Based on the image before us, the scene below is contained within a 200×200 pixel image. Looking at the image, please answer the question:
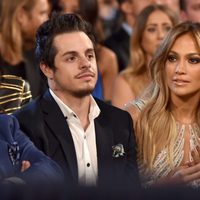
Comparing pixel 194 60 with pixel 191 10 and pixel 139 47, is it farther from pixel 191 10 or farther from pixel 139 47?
pixel 191 10

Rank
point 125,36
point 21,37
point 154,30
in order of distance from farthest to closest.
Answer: point 125,36
point 154,30
point 21,37

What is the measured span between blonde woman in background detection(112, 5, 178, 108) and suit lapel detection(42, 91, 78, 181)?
1512mm

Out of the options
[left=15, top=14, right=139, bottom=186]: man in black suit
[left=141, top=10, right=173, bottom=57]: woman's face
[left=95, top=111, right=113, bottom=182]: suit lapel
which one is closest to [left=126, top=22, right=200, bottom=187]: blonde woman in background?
[left=15, top=14, right=139, bottom=186]: man in black suit

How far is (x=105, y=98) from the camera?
4340mm

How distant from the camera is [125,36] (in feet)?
16.3

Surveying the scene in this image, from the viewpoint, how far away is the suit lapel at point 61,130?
2.20 meters

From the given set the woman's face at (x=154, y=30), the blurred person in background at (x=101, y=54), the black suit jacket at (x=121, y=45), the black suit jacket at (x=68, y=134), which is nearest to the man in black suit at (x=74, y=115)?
the black suit jacket at (x=68, y=134)

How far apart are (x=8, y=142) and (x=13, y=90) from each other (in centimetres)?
84

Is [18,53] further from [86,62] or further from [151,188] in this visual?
[151,188]

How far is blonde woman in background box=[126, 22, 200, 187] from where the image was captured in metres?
2.61

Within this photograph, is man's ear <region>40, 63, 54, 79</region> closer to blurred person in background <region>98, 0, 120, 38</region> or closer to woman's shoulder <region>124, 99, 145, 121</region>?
woman's shoulder <region>124, 99, 145, 121</region>

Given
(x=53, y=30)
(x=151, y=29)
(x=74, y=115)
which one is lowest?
(x=74, y=115)

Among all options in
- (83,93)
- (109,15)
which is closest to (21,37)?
(83,93)

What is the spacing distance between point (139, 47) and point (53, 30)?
174 centimetres
